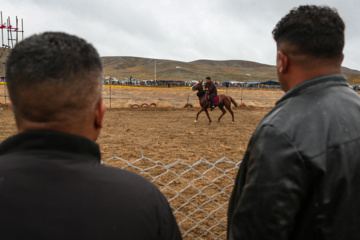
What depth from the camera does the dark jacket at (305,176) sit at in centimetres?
116

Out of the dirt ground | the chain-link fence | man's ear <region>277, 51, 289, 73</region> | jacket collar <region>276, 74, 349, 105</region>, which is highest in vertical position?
man's ear <region>277, 51, 289, 73</region>

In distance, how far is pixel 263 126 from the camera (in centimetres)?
123

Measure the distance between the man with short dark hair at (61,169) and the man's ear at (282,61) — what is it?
927 millimetres

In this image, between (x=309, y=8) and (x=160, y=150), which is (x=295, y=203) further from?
(x=160, y=150)

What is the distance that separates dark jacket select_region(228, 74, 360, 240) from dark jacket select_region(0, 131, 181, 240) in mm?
458

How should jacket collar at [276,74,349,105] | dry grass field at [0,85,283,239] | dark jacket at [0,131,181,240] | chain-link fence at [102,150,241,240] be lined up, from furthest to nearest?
1. dry grass field at [0,85,283,239]
2. chain-link fence at [102,150,241,240]
3. jacket collar at [276,74,349,105]
4. dark jacket at [0,131,181,240]

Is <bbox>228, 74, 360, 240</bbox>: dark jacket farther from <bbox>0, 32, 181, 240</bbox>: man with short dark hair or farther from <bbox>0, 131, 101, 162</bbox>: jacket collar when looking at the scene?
<bbox>0, 131, 101, 162</bbox>: jacket collar

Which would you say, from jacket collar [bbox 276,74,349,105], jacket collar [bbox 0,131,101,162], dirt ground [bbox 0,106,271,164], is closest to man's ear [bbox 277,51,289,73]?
jacket collar [bbox 276,74,349,105]

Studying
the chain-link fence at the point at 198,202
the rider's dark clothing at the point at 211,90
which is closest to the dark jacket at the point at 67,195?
the chain-link fence at the point at 198,202

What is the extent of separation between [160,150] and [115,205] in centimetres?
648

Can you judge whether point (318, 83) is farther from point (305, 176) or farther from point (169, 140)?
point (169, 140)

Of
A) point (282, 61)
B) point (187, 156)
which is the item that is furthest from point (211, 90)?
point (282, 61)

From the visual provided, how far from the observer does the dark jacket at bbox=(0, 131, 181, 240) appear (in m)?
0.83

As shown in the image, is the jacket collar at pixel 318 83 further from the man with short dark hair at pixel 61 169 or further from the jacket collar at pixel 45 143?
the jacket collar at pixel 45 143
